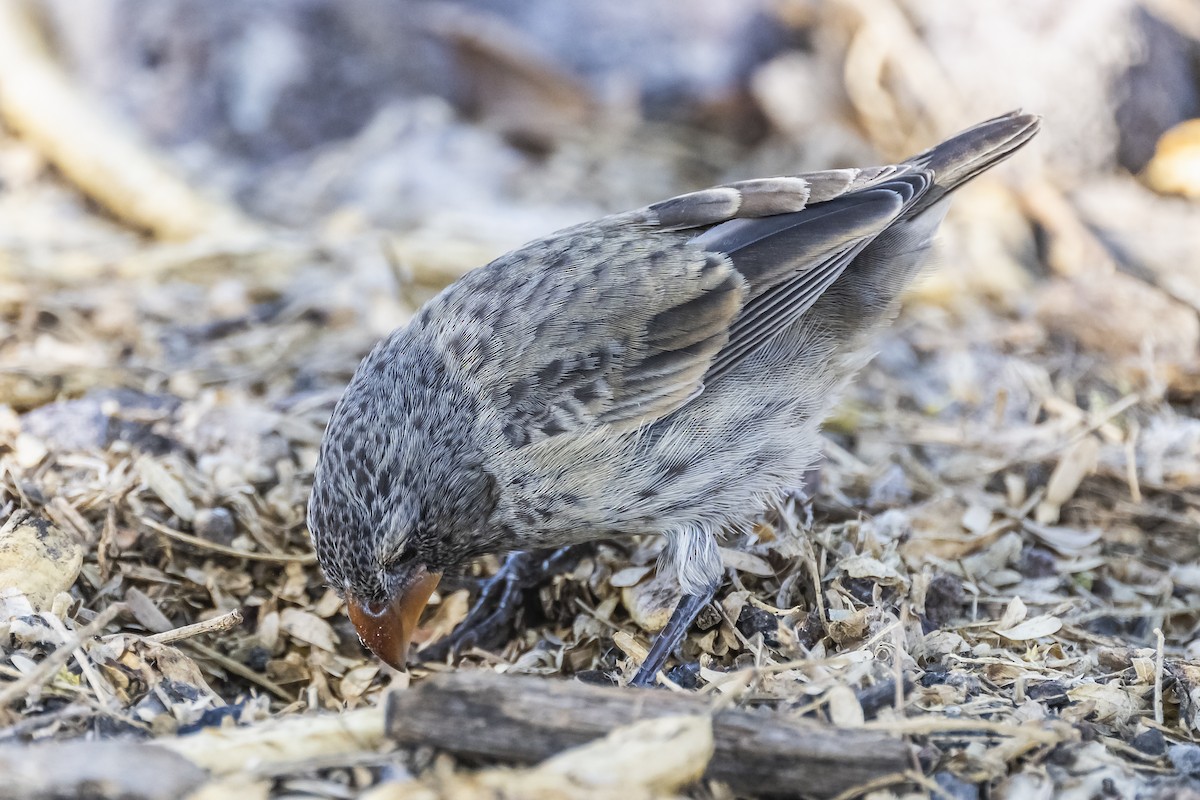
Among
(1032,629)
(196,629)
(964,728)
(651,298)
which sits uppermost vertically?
(651,298)

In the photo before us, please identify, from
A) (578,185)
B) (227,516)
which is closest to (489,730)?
(227,516)

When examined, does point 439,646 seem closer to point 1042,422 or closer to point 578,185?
point 1042,422

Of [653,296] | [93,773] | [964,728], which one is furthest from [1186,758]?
[93,773]

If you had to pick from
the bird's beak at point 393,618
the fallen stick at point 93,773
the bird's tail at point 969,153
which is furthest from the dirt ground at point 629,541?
the bird's tail at point 969,153

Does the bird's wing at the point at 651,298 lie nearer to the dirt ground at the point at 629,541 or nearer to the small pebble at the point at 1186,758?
the dirt ground at the point at 629,541

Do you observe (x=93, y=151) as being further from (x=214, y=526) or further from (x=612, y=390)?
(x=612, y=390)

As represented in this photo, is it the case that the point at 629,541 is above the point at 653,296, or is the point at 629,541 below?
below

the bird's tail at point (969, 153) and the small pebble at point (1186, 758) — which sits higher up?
the bird's tail at point (969, 153)

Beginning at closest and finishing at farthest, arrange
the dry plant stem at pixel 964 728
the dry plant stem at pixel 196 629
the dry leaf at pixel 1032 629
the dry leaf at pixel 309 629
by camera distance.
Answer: the dry plant stem at pixel 964 728 → the dry plant stem at pixel 196 629 → the dry leaf at pixel 1032 629 → the dry leaf at pixel 309 629
